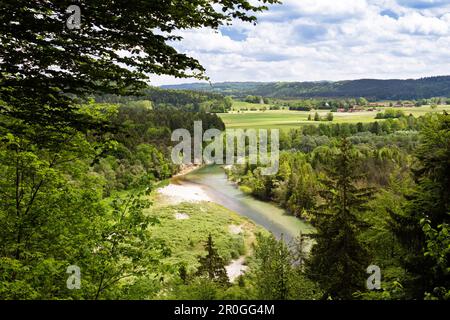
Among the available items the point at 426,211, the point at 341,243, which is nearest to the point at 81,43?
the point at 426,211

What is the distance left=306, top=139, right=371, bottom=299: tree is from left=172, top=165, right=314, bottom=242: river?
13.4 metres

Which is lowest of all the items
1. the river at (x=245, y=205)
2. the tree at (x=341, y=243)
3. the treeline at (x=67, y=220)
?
the river at (x=245, y=205)

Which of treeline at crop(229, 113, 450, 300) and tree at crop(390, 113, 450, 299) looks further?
tree at crop(390, 113, 450, 299)

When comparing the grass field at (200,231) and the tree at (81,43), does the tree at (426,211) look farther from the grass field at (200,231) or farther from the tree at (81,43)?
the grass field at (200,231)

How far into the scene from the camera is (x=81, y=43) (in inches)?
237

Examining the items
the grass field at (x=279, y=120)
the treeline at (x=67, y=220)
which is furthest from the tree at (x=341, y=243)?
the grass field at (x=279, y=120)

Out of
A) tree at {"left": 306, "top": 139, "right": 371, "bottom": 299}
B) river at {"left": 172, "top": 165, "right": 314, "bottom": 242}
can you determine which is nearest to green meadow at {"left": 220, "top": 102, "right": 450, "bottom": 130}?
river at {"left": 172, "top": 165, "right": 314, "bottom": 242}

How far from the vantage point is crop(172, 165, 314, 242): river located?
1651 inches

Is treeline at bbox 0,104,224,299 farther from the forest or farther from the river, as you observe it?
the river

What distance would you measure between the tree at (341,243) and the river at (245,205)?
13425 mm

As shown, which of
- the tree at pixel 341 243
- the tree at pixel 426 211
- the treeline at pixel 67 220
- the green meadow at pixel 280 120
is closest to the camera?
the treeline at pixel 67 220

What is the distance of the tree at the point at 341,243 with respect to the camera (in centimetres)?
1548

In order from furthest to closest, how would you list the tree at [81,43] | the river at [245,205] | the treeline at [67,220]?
the river at [245,205], the treeline at [67,220], the tree at [81,43]

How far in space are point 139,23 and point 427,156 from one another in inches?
364
